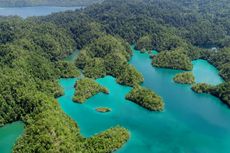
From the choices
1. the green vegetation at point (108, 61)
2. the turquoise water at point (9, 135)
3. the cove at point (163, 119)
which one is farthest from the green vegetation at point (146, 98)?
the turquoise water at point (9, 135)

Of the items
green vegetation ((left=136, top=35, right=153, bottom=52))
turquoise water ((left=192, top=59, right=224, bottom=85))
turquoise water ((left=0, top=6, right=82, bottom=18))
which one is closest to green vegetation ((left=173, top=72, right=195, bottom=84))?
turquoise water ((left=192, top=59, right=224, bottom=85))

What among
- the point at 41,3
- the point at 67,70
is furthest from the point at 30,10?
the point at 67,70

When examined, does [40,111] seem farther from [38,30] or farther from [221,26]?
[221,26]

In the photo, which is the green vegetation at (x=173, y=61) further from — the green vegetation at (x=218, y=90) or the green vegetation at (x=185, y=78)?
the green vegetation at (x=218, y=90)

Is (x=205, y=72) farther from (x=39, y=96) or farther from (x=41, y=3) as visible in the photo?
(x=41, y=3)

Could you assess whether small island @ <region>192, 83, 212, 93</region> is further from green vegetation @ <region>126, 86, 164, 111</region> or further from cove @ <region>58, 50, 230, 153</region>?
green vegetation @ <region>126, 86, 164, 111</region>

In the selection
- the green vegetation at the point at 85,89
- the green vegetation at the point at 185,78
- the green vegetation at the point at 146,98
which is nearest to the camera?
the green vegetation at the point at 146,98

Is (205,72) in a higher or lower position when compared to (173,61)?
lower
